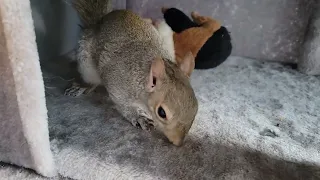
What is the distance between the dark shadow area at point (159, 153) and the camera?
40.3 inches

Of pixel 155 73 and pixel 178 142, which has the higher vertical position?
pixel 155 73

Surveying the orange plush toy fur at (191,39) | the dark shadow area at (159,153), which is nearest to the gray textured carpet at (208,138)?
Result: the dark shadow area at (159,153)

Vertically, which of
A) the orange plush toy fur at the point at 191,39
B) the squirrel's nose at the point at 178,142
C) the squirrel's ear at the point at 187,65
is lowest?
the squirrel's nose at the point at 178,142

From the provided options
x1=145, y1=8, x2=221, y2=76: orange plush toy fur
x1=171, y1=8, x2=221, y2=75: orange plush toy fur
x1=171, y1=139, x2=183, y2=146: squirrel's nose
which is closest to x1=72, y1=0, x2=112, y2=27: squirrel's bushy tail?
x1=145, y1=8, x2=221, y2=76: orange plush toy fur

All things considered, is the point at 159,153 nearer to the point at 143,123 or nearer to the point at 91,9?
the point at 143,123

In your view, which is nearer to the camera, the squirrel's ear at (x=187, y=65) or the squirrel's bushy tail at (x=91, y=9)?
the squirrel's ear at (x=187, y=65)

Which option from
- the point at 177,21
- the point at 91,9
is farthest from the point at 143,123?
the point at 177,21

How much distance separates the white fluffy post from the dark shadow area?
13 cm

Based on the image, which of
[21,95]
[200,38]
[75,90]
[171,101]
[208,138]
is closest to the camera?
[21,95]

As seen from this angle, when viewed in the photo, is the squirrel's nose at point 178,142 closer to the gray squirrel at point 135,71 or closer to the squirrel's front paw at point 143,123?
the gray squirrel at point 135,71

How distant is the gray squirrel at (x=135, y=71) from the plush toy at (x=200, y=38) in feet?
0.52

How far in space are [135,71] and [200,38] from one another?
471 millimetres

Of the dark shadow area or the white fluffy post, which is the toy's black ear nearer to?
the dark shadow area

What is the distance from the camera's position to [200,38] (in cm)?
160
